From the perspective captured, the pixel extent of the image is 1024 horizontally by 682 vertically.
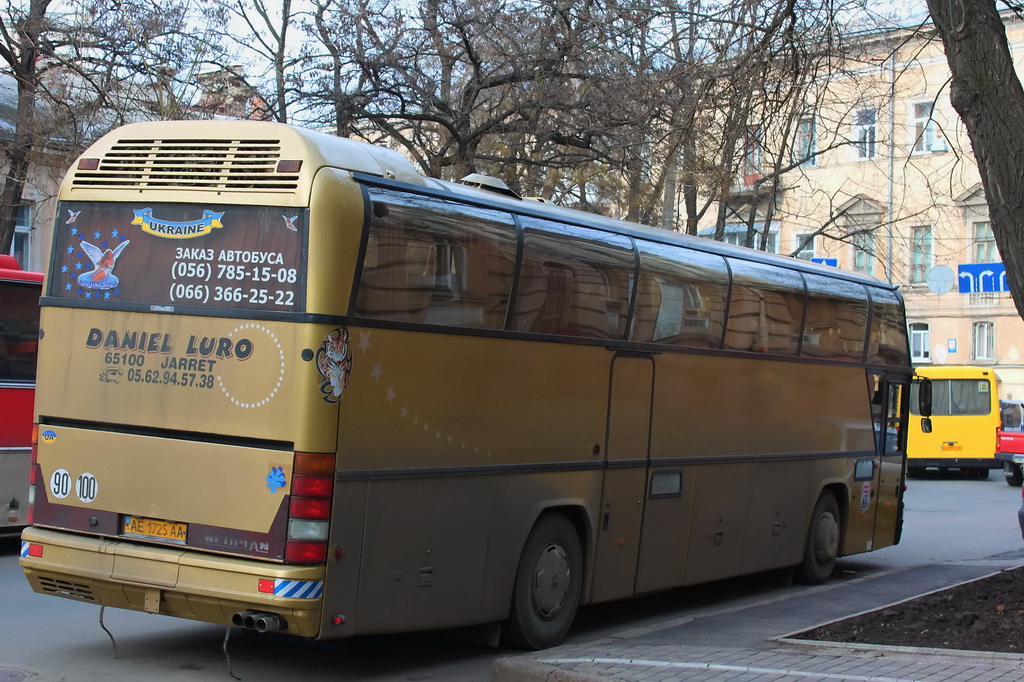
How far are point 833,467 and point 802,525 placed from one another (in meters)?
→ 0.84

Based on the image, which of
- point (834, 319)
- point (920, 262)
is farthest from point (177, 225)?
point (920, 262)

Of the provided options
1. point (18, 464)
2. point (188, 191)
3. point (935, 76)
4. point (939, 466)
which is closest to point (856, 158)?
point (935, 76)

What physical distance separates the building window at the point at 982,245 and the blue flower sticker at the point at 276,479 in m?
45.8

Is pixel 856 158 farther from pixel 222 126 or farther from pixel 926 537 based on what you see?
pixel 222 126

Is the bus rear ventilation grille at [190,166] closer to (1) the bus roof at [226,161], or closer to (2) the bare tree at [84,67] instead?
(1) the bus roof at [226,161]

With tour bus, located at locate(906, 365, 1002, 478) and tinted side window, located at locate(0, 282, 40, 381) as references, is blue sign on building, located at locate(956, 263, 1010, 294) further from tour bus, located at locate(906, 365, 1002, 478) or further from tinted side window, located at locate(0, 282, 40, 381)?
tinted side window, located at locate(0, 282, 40, 381)

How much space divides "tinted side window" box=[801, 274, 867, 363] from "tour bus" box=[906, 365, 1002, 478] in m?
18.9

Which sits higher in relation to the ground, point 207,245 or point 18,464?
point 207,245

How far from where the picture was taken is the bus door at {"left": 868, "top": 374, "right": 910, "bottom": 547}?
45.9 feet

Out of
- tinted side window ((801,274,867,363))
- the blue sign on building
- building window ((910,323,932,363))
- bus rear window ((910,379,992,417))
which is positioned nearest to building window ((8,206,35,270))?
the blue sign on building

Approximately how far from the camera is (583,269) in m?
9.07

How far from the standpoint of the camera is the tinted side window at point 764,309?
1113 cm

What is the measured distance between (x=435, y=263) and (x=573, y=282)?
163cm

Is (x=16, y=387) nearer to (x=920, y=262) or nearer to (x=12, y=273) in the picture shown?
(x=12, y=273)
